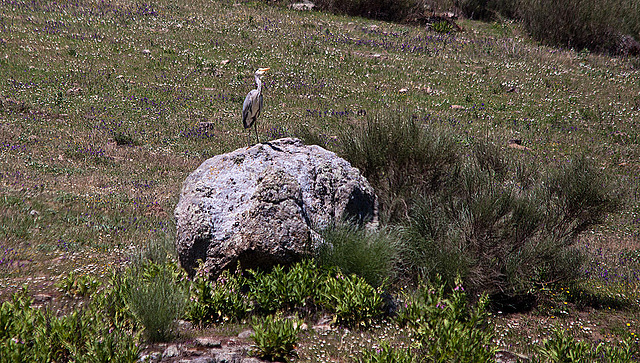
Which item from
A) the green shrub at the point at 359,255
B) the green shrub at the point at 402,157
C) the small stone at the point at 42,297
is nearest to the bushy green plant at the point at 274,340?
the green shrub at the point at 359,255

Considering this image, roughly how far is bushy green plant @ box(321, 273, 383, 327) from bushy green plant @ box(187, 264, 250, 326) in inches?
39.2

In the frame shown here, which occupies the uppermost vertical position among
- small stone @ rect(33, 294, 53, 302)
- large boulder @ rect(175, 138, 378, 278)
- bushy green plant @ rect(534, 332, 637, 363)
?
large boulder @ rect(175, 138, 378, 278)

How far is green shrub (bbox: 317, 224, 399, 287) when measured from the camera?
613 centimetres

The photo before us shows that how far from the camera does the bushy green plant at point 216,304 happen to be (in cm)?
557

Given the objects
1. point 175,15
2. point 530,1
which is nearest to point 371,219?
point 175,15

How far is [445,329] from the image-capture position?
4.85 metres

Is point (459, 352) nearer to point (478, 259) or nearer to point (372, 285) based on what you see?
point (372, 285)

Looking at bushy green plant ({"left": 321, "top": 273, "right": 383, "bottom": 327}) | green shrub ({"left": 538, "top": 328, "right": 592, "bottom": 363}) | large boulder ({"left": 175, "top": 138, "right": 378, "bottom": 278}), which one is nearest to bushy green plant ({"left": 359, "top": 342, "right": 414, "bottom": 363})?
bushy green plant ({"left": 321, "top": 273, "right": 383, "bottom": 327})

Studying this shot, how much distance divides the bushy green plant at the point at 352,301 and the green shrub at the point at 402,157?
10.2 feet

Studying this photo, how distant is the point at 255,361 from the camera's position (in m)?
4.69

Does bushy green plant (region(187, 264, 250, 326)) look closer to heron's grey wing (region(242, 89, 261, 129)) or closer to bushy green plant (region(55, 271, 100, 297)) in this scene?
bushy green plant (region(55, 271, 100, 297))

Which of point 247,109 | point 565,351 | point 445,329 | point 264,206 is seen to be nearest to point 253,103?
point 247,109

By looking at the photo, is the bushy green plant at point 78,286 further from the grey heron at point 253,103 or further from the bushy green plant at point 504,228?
the bushy green plant at point 504,228

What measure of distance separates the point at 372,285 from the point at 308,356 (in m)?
1.57
